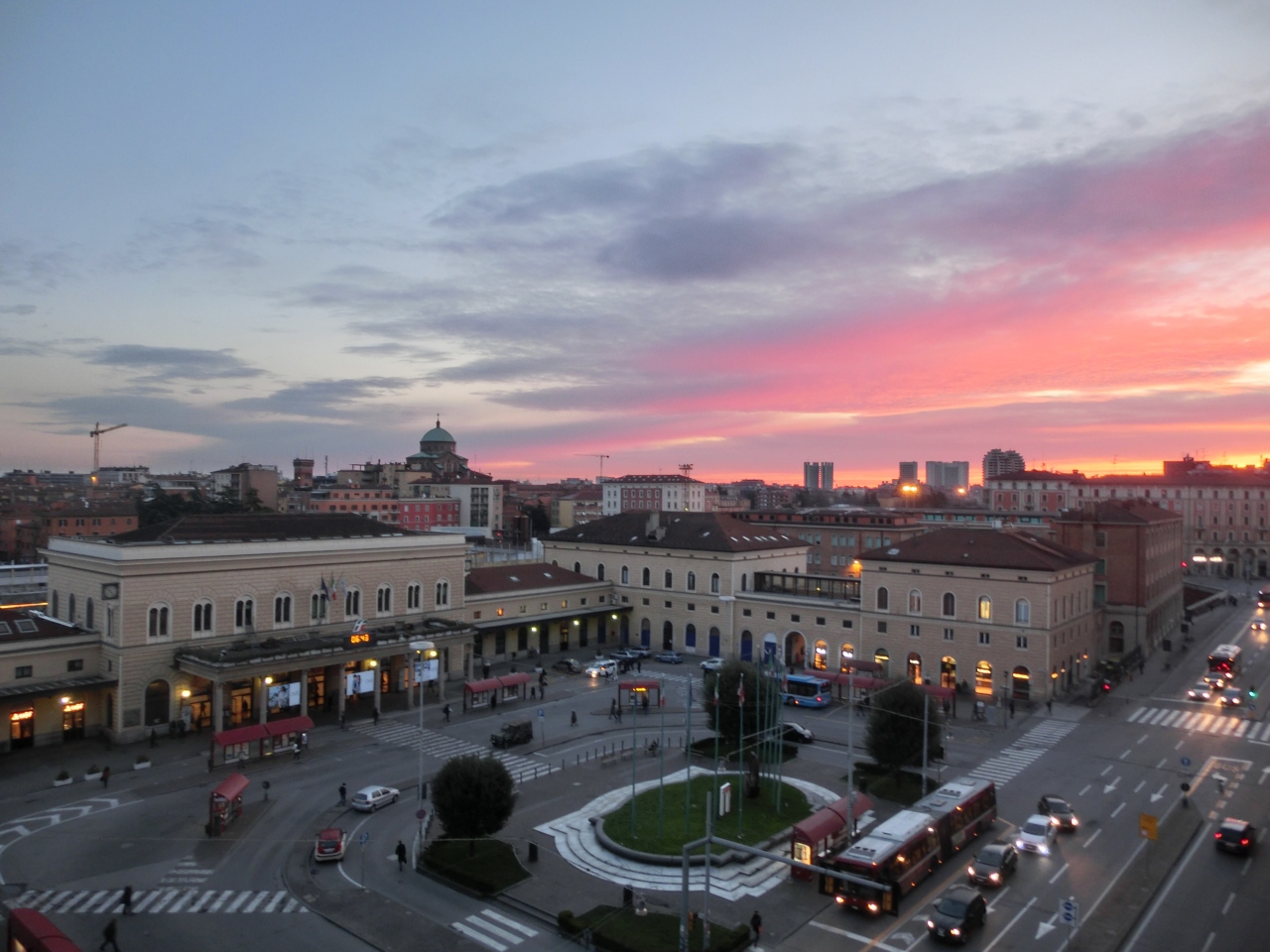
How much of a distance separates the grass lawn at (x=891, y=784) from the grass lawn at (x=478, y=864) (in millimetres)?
15591

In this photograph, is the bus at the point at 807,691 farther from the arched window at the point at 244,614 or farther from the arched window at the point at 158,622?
the arched window at the point at 158,622

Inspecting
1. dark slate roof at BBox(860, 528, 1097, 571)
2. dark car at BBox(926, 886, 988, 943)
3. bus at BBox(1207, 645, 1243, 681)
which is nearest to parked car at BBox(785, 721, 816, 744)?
dark slate roof at BBox(860, 528, 1097, 571)

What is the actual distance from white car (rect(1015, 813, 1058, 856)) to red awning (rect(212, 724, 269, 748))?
32665 millimetres

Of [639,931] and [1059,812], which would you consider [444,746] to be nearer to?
[639,931]

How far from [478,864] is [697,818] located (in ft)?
28.6

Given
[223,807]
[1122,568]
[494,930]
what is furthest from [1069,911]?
[1122,568]

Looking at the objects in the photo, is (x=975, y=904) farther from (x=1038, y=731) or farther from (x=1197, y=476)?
(x=1197, y=476)

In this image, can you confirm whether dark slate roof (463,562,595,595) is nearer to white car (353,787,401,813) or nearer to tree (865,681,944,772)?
white car (353,787,401,813)

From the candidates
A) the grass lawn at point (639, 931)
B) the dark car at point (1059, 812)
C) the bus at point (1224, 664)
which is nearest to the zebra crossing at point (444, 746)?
the grass lawn at point (639, 931)

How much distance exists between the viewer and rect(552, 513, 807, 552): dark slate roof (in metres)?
69.2

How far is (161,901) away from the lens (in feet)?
85.6

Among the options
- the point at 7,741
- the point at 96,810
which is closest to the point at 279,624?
the point at 7,741

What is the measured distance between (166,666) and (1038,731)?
152ft

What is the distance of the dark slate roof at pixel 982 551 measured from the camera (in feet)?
174
